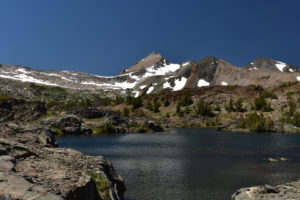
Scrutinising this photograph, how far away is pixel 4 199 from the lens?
44.2ft

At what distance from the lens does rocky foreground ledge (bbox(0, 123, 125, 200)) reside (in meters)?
15.4

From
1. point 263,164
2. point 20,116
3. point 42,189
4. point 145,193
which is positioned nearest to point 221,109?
point 20,116

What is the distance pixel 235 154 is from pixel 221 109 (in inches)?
5127

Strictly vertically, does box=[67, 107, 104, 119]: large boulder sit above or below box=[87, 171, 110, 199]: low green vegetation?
above

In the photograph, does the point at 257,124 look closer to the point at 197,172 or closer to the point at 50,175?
the point at 197,172

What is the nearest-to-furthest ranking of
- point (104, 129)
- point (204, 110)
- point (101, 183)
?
point (101, 183), point (104, 129), point (204, 110)

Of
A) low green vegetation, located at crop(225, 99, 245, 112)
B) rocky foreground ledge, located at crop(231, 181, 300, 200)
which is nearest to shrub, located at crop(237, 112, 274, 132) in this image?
low green vegetation, located at crop(225, 99, 245, 112)

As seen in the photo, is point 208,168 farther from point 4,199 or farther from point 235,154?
point 4,199

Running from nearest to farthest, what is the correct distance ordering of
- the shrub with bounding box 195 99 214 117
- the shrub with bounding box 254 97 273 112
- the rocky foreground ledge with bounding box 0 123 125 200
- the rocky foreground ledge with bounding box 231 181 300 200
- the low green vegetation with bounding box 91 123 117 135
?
the rocky foreground ledge with bounding box 0 123 125 200 < the rocky foreground ledge with bounding box 231 181 300 200 < the low green vegetation with bounding box 91 123 117 135 < the shrub with bounding box 254 97 273 112 < the shrub with bounding box 195 99 214 117

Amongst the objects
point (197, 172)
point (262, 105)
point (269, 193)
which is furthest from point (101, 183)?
point (262, 105)

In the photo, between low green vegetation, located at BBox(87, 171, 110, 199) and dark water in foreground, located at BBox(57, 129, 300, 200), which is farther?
dark water in foreground, located at BBox(57, 129, 300, 200)

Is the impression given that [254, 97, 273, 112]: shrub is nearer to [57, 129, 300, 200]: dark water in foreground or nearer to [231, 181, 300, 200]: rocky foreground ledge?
[57, 129, 300, 200]: dark water in foreground

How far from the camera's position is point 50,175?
20656 mm

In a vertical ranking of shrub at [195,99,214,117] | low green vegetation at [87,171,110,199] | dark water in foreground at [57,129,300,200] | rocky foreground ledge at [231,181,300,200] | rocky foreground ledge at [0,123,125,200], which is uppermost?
shrub at [195,99,214,117]
